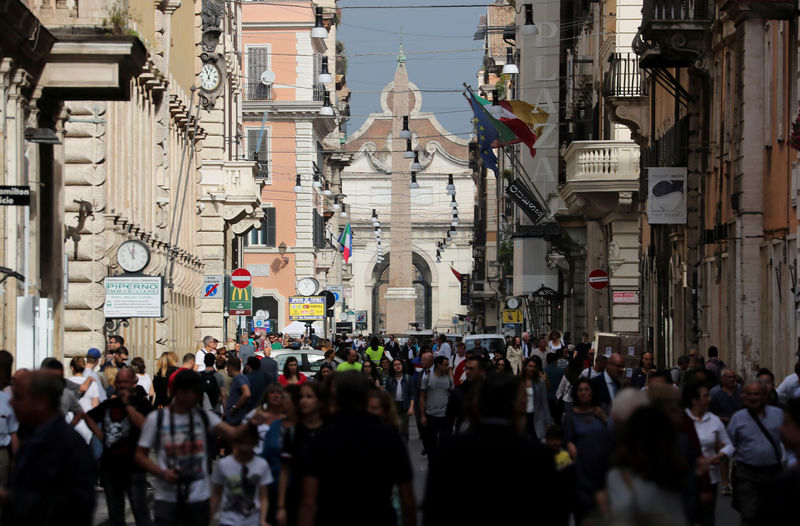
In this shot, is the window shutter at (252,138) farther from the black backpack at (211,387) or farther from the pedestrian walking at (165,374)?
the black backpack at (211,387)

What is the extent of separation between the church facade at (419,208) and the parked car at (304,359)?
105987mm

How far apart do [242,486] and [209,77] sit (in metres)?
33.7

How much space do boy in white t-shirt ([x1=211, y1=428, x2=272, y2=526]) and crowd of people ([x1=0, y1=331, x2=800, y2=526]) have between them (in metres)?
0.01

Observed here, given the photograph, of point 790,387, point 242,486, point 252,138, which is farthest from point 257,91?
point 242,486

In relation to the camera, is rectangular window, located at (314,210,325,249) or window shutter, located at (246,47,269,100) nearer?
window shutter, located at (246,47,269,100)

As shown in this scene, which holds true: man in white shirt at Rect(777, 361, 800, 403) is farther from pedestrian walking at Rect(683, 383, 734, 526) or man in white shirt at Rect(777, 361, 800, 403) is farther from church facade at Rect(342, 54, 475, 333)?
church facade at Rect(342, 54, 475, 333)

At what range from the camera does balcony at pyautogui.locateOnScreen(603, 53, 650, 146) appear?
114 feet

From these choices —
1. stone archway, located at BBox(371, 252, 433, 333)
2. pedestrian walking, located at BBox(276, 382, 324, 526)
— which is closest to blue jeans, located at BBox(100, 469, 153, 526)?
pedestrian walking, located at BBox(276, 382, 324, 526)

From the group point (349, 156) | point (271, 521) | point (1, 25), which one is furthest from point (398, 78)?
point (271, 521)

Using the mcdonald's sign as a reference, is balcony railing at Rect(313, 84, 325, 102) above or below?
above

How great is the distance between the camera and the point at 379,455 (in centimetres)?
750

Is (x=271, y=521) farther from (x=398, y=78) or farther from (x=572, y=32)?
(x=398, y=78)

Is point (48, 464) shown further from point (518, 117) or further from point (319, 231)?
point (319, 231)

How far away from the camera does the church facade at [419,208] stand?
458 feet
